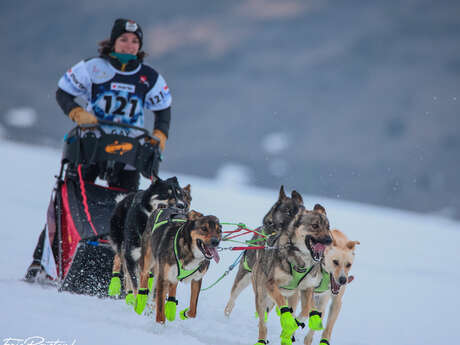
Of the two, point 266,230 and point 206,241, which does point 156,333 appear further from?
point 266,230

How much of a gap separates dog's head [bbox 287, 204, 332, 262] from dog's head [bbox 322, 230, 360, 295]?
10cm

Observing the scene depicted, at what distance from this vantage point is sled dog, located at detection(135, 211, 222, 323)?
334cm

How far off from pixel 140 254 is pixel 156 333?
0.84 m

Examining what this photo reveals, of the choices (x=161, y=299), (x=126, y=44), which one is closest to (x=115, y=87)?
(x=126, y=44)

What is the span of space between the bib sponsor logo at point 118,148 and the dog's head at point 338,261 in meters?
1.91

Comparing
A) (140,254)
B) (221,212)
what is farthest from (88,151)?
(221,212)

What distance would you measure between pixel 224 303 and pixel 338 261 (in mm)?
2283

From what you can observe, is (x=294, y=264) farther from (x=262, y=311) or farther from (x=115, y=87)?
(x=115, y=87)

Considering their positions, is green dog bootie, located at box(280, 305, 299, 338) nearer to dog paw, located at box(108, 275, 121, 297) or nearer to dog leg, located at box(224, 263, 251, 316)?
dog leg, located at box(224, 263, 251, 316)

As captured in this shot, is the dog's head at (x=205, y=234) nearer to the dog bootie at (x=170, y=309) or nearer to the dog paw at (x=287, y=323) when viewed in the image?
the dog bootie at (x=170, y=309)

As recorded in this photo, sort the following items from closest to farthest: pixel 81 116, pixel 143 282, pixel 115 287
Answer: pixel 143 282
pixel 115 287
pixel 81 116

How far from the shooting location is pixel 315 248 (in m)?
3.30

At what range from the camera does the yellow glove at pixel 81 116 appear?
461cm
